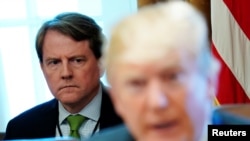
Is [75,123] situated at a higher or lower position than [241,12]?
lower

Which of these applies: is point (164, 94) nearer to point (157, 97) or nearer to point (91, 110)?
point (157, 97)

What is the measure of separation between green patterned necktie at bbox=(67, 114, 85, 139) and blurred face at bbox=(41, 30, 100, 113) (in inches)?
1.1

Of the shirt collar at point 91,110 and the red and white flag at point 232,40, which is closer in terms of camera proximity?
the shirt collar at point 91,110

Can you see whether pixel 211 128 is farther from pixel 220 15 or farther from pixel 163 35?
pixel 220 15

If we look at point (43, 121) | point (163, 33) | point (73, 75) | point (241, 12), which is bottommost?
point (43, 121)

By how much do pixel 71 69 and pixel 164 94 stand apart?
90 cm

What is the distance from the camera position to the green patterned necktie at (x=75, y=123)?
5.00ft

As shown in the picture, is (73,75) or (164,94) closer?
(164,94)

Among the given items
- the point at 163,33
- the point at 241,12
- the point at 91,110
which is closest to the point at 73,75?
the point at 91,110

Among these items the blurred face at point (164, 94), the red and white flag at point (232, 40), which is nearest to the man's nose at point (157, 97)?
the blurred face at point (164, 94)

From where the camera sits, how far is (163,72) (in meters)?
0.68

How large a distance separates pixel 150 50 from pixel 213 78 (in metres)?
0.12

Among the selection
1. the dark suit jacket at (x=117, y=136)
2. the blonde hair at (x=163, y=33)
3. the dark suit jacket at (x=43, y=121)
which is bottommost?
the dark suit jacket at (x=43, y=121)

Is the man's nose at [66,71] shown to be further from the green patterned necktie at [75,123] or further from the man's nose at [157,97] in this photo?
the man's nose at [157,97]
